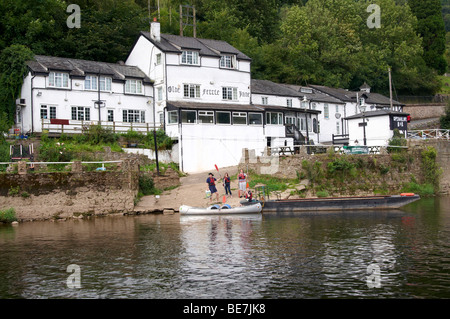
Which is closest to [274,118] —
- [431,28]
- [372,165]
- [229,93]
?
[229,93]

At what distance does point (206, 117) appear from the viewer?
5388 cm

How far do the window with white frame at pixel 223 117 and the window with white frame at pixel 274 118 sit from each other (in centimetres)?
599

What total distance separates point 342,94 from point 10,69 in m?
46.4

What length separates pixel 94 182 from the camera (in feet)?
121

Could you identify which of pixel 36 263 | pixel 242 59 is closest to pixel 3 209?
pixel 36 263

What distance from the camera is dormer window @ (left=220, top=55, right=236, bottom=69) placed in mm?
59656

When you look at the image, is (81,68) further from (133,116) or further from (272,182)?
(272,182)

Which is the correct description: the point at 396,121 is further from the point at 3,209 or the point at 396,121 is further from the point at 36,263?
the point at 36,263

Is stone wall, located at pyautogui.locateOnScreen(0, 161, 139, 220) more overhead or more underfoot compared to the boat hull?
more overhead

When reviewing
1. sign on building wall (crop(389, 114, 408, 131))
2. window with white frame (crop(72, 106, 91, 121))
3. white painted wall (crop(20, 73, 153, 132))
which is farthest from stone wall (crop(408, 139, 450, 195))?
window with white frame (crop(72, 106, 91, 121))

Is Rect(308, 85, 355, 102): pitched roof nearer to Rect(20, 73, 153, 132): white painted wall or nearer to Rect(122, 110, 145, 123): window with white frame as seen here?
Rect(20, 73, 153, 132): white painted wall

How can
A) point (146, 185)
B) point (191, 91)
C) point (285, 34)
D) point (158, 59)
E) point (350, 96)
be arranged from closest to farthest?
point (146, 185), point (158, 59), point (191, 91), point (350, 96), point (285, 34)

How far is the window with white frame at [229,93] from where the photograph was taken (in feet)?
195

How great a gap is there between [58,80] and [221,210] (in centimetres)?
2529
